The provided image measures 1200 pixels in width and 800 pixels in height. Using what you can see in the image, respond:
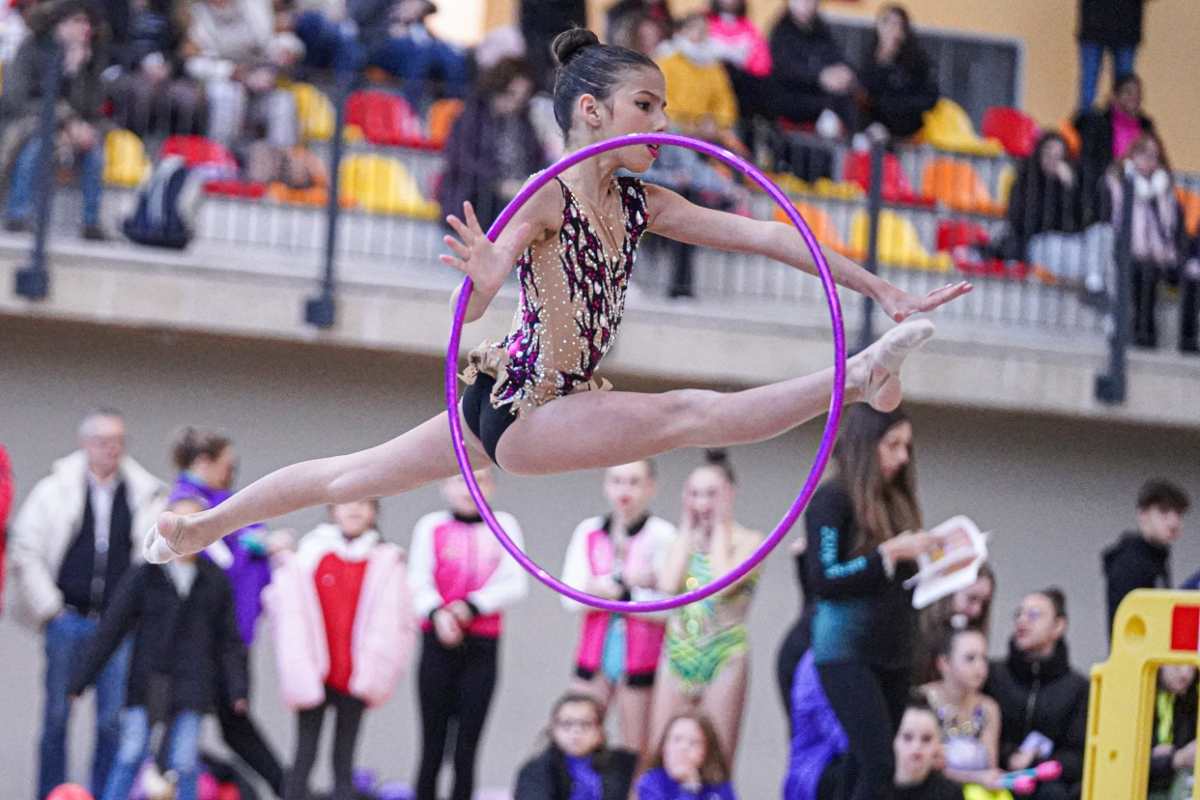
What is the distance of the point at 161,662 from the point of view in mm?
7316

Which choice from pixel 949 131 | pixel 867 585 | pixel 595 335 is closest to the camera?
pixel 595 335

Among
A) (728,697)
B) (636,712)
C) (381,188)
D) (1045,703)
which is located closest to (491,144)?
(381,188)

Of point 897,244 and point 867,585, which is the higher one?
point 897,244

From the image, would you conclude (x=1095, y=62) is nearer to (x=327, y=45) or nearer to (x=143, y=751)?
(x=327, y=45)

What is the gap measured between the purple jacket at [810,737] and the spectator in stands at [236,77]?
4096 millimetres

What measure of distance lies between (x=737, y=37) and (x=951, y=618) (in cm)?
397

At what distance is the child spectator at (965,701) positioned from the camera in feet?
23.7

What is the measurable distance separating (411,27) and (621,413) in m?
6.14

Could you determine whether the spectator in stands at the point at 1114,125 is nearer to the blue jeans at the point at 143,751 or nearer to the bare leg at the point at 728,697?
the bare leg at the point at 728,697

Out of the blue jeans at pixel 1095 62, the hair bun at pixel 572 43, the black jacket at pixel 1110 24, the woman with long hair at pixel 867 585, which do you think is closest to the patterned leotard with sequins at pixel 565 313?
the hair bun at pixel 572 43

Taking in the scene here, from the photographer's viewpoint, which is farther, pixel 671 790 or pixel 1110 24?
pixel 1110 24

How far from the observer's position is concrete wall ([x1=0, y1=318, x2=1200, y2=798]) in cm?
932

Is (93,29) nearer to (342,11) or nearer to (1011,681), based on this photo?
(342,11)

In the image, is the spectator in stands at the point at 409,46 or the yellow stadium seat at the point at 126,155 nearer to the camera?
the yellow stadium seat at the point at 126,155
